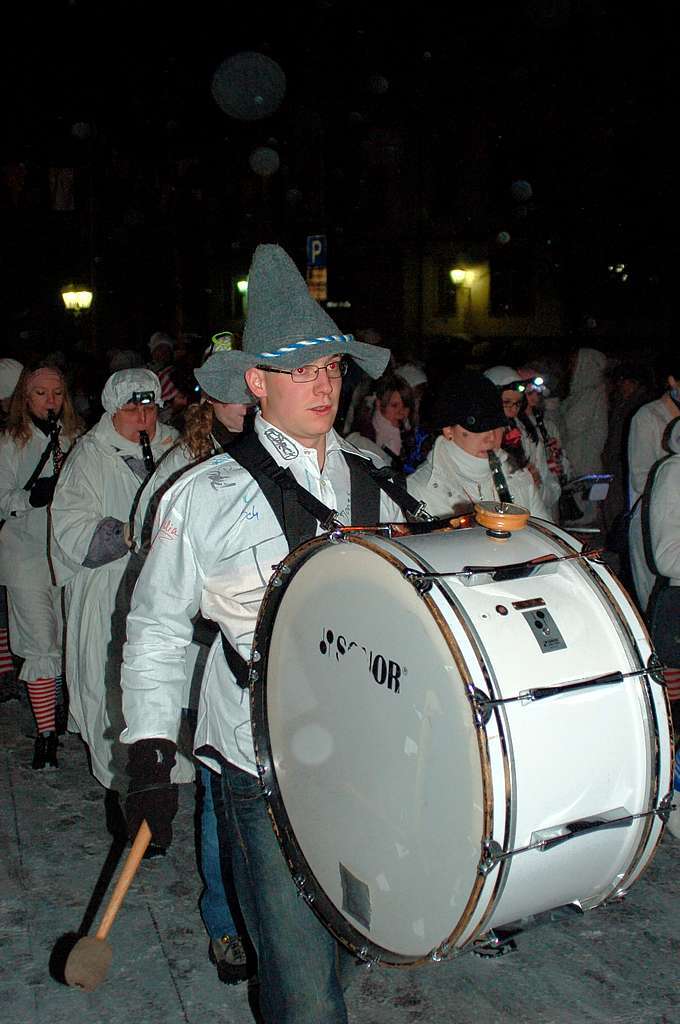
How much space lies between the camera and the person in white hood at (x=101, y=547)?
4.47 meters

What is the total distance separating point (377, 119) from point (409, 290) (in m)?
5.90

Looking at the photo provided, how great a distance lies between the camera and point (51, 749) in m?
5.04

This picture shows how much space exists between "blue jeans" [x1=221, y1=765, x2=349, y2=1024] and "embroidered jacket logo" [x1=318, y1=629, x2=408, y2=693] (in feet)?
1.60

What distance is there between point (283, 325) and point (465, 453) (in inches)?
72.2

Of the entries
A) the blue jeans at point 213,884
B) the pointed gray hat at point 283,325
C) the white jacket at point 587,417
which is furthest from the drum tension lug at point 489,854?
the white jacket at point 587,417

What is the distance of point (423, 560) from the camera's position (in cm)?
205

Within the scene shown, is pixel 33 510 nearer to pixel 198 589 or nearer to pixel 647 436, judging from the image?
pixel 198 589

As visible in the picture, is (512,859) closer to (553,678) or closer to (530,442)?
(553,678)

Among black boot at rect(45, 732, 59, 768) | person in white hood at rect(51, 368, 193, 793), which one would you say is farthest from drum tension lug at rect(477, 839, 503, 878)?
black boot at rect(45, 732, 59, 768)

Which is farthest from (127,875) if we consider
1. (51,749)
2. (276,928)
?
(51,749)

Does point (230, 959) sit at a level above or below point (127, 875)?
below

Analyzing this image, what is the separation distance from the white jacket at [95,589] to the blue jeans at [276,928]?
209 cm

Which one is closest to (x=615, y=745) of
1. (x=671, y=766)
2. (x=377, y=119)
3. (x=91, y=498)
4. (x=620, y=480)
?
(x=671, y=766)

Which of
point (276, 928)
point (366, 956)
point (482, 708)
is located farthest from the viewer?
point (276, 928)
